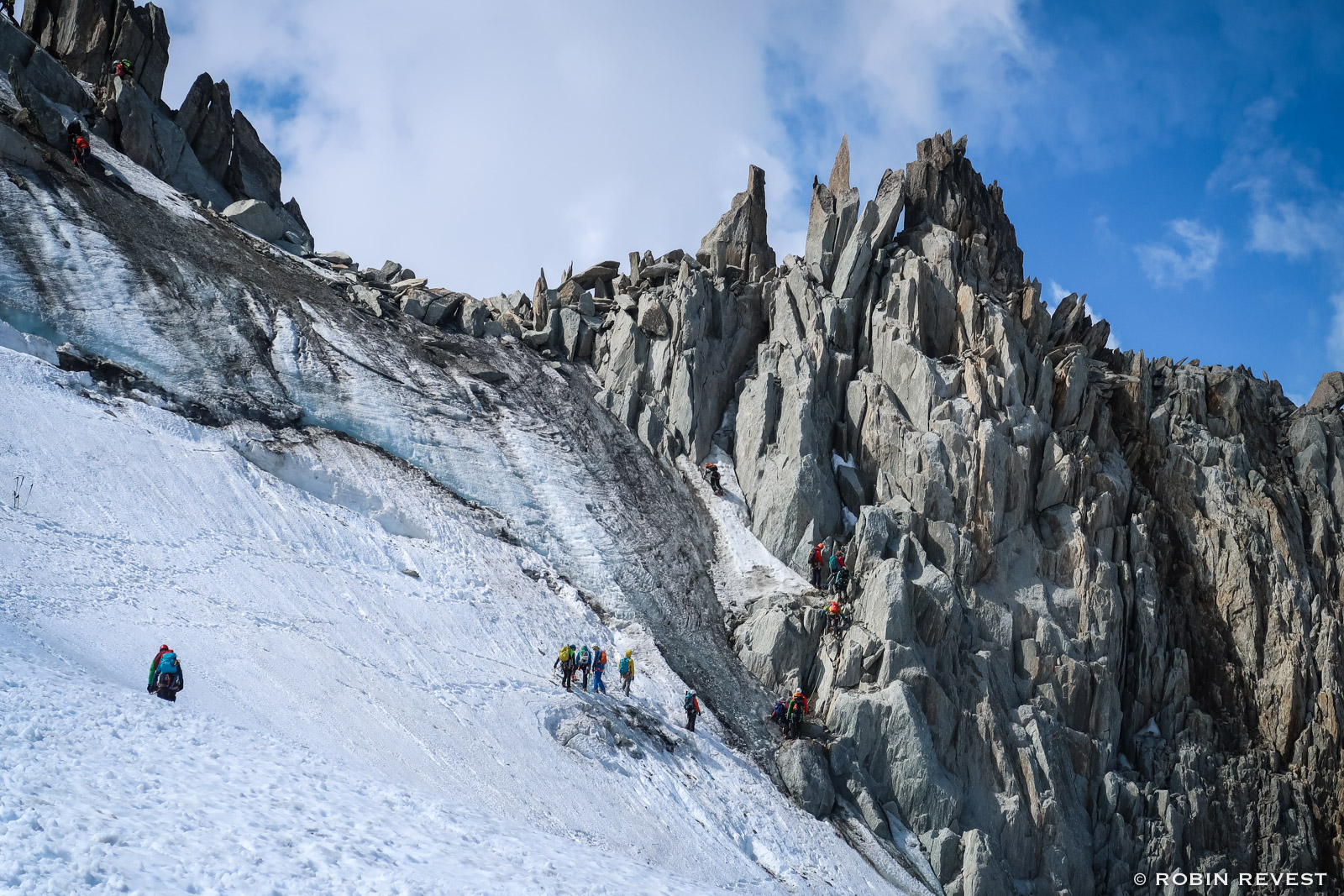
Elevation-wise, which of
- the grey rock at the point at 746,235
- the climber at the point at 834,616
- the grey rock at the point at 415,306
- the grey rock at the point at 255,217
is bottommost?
the climber at the point at 834,616

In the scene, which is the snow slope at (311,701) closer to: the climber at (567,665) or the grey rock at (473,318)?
the climber at (567,665)

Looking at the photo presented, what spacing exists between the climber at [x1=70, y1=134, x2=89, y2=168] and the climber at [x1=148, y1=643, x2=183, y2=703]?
32786 mm

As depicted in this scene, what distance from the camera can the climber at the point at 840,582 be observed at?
3831cm

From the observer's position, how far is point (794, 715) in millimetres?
34094

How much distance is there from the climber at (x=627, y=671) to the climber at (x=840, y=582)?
965 centimetres

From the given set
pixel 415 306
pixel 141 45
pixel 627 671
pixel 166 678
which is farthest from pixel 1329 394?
pixel 141 45

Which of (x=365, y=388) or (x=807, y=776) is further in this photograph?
(x=365, y=388)

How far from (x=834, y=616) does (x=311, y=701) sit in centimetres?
1981

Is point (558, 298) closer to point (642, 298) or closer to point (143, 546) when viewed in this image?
point (642, 298)

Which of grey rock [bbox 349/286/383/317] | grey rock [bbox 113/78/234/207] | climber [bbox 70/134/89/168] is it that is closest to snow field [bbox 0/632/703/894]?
grey rock [bbox 349/286/383/317]

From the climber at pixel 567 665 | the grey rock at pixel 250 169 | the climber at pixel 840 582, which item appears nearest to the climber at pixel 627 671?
the climber at pixel 567 665

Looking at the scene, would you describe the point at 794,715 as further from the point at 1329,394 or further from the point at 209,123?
the point at 209,123

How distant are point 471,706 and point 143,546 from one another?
1069 cm

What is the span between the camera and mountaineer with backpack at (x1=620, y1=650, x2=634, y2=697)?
106 ft
